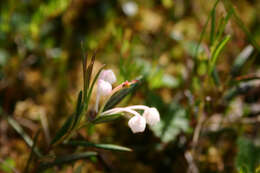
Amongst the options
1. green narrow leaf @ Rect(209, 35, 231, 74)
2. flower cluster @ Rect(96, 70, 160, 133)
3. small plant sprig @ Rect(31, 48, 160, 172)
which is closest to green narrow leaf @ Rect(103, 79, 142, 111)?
small plant sprig @ Rect(31, 48, 160, 172)

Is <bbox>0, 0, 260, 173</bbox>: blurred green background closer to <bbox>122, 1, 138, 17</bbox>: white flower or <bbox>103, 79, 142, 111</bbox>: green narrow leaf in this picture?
<bbox>122, 1, 138, 17</bbox>: white flower

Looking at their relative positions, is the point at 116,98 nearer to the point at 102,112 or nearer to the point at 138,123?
the point at 102,112

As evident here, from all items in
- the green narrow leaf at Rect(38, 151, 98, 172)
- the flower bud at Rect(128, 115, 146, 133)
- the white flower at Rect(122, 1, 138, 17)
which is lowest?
the green narrow leaf at Rect(38, 151, 98, 172)

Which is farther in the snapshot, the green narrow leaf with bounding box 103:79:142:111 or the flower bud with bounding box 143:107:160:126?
the green narrow leaf with bounding box 103:79:142:111

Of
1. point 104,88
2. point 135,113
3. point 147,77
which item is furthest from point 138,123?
point 147,77

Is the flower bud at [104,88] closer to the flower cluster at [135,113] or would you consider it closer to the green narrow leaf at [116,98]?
the flower cluster at [135,113]

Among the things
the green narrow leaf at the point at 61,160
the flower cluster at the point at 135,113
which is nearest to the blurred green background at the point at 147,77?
the green narrow leaf at the point at 61,160

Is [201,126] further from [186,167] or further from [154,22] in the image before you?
[154,22]

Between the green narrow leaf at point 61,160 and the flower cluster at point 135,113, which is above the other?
the flower cluster at point 135,113
